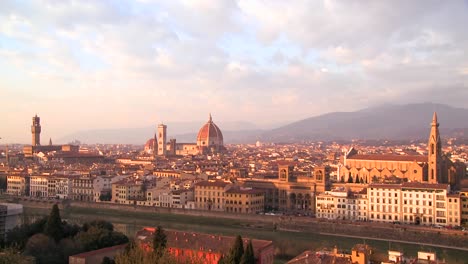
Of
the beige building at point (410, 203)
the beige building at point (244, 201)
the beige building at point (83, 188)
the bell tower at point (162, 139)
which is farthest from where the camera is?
the bell tower at point (162, 139)

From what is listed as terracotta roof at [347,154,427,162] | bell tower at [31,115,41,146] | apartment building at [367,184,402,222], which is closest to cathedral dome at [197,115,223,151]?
bell tower at [31,115,41,146]

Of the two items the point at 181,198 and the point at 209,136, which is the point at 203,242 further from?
the point at 209,136

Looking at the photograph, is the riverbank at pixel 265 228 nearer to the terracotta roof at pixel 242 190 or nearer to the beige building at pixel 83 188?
the terracotta roof at pixel 242 190

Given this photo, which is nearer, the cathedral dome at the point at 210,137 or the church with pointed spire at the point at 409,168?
the church with pointed spire at the point at 409,168

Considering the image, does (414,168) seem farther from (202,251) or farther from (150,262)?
(150,262)

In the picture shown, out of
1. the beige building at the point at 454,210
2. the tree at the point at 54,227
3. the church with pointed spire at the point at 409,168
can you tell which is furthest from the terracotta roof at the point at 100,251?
the church with pointed spire at the point at 409,168
